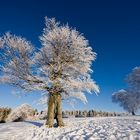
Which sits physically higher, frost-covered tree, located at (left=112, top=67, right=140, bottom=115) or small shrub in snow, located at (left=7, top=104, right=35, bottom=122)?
frost-covered tree, located at (left=112, top=67, right=140, bottom=115)

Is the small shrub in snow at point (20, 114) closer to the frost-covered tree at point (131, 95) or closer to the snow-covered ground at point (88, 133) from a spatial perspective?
the frost-covered tree at point (131, 95)

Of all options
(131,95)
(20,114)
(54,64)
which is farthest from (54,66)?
(131,95)

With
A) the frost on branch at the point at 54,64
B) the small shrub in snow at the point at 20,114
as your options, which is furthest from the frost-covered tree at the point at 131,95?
the frost on branch at the point at 54,64

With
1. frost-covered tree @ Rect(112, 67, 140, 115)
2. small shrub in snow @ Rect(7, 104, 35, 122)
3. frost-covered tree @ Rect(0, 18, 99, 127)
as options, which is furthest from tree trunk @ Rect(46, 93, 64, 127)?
frost-covered tree @ Rect(112, 67, 140, 115)

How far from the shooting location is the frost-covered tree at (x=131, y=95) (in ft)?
168

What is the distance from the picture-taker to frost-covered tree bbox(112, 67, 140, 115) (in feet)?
168

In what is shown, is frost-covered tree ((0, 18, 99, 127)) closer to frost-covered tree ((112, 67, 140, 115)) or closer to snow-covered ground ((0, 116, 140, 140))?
snow-covered ground ((0, 116, 140, 140))

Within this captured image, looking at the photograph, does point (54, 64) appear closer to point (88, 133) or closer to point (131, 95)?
point (88, 133)

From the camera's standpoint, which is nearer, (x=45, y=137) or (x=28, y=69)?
(x=45, y=137)

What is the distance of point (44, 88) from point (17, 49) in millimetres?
3975

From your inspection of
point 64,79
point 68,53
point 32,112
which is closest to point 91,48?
point 68,53

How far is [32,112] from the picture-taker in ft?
147

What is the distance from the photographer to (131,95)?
185 feet

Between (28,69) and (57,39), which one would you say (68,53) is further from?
(28,69)
